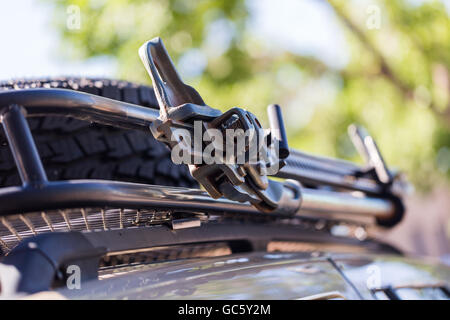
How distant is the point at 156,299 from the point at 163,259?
1.14ft

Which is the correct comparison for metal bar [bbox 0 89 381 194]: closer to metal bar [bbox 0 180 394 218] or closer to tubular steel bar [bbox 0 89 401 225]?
tubular steel bar [bbox 0 89 401 225]

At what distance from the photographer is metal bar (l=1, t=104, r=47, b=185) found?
898mm

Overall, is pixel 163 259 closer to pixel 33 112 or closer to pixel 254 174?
pixel 254 174

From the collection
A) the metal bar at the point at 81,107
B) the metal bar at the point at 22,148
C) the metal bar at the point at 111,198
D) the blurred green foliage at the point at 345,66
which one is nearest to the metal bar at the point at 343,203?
the metal bar at the point at 111,198

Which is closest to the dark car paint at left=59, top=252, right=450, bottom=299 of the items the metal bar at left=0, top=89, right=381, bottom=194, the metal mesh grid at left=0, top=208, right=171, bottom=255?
the metal mesh grid at left=0, top=208, right=171, bottom=255

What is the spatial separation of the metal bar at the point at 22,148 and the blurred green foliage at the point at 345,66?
17.2ft

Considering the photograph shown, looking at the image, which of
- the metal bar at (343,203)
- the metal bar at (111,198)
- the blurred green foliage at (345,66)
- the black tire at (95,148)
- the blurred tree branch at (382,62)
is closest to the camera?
A: the metal bar at (111,198)

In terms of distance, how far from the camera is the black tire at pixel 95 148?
1.41m

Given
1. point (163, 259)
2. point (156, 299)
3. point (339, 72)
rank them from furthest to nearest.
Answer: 1. point (339, 72)
2. point (163, 259)
3. point (156, 299)

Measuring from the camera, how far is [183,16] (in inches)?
274

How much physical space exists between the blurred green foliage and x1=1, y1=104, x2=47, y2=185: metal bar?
5.25 meters

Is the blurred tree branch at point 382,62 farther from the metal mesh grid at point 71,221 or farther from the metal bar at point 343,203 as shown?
the metal mesh grid at point 71,221

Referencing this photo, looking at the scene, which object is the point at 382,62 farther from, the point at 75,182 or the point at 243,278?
the point at 75,182
